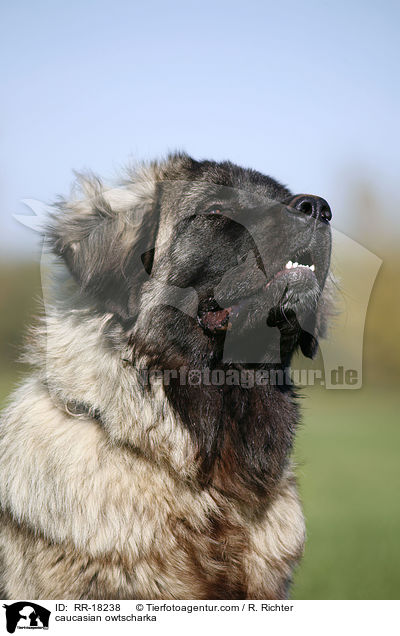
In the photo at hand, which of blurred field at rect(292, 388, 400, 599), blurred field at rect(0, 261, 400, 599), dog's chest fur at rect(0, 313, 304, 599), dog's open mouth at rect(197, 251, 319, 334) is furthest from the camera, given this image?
blurred field at rect(292, 388, 400, 599)

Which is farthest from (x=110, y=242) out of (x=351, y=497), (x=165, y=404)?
(x=351, y=497)

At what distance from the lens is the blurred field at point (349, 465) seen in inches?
167

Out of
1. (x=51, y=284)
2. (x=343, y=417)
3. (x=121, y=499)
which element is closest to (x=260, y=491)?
(x=121, y=499)

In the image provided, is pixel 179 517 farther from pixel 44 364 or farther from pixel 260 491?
pixel 44 364

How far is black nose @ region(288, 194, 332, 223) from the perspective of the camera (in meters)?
2.86

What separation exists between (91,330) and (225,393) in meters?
0.69

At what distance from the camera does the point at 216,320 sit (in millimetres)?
2941

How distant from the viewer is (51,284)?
3236 millimetres

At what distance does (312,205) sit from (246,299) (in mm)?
513

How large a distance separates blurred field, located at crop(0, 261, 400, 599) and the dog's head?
505 mm
